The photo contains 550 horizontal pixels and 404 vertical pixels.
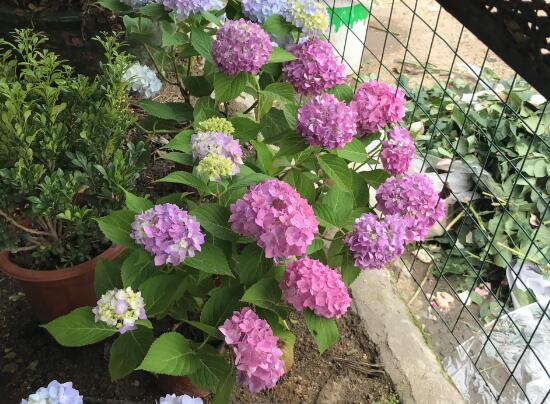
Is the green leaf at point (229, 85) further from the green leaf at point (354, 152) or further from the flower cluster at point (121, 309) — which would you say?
the flower cluster at point (121, 309)

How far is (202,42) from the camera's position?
80.7 inches

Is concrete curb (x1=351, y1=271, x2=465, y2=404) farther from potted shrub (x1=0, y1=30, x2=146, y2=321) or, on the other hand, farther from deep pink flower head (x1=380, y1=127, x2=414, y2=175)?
potted shrub (x1=0, y1=30, x2=146, y2=321)

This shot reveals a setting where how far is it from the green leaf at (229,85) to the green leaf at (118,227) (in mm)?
537

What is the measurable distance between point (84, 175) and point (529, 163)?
A: 1.98 metres

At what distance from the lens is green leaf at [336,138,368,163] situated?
1.87 metres

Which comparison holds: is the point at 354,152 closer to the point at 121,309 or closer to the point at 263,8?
the point at 263,8

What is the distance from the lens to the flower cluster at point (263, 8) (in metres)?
2.07

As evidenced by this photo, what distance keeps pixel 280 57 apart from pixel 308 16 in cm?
17

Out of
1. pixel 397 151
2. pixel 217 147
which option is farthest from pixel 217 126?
pixel 397 151

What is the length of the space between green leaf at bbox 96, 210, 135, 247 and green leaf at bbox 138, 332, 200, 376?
24 centimetres

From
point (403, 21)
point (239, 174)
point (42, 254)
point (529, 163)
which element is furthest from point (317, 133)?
point (403, 21)

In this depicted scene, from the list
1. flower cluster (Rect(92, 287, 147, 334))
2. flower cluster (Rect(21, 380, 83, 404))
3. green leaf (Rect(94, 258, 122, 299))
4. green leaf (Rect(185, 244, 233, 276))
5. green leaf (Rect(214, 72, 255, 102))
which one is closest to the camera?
flower cluster (Rect(21, 380, 83, 404))

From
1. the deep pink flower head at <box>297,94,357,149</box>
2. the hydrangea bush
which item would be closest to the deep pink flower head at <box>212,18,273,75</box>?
the hydrangea bush

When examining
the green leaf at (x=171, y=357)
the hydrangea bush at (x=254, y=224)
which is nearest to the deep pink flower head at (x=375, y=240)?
the hydrangea bush at (x=254, y=224)
